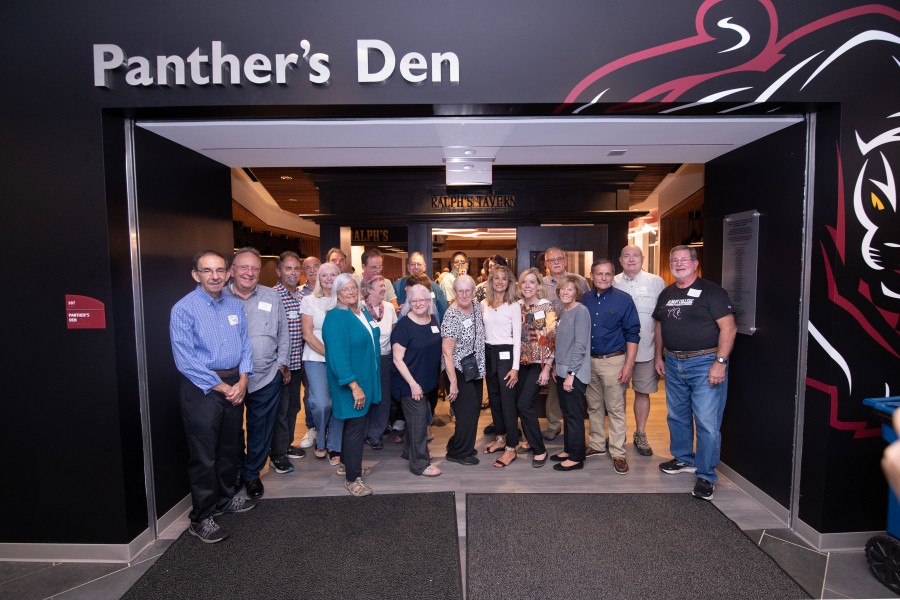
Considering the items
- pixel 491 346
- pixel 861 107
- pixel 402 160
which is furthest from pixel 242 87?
pixel 861 107

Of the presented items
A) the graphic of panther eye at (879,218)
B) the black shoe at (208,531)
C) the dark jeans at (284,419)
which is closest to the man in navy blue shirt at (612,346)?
the graphic of panther eye at (879,218)

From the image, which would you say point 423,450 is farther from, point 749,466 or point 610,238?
point 610,238

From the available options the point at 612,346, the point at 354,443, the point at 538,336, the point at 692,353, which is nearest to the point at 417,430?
the point at 354,443

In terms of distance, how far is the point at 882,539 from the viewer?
8.45 feet

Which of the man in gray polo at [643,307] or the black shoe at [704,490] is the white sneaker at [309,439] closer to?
the man in gray polo at [643,307]

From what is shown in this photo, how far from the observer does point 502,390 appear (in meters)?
3.91

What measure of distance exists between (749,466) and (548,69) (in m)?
3.25

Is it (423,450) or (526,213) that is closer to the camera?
(423,450)

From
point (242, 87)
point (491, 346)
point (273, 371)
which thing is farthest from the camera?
point (491, 346)

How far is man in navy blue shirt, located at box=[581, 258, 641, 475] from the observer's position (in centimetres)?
387

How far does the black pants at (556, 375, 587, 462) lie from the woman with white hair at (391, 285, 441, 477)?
3.51 ft

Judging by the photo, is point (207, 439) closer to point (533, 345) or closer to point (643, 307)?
point (533, 345)

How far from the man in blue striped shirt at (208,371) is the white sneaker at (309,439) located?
1353mm

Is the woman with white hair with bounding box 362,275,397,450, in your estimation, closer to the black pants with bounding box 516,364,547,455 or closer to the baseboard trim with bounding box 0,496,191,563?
the black pants with bounding box 516,364,547,455
